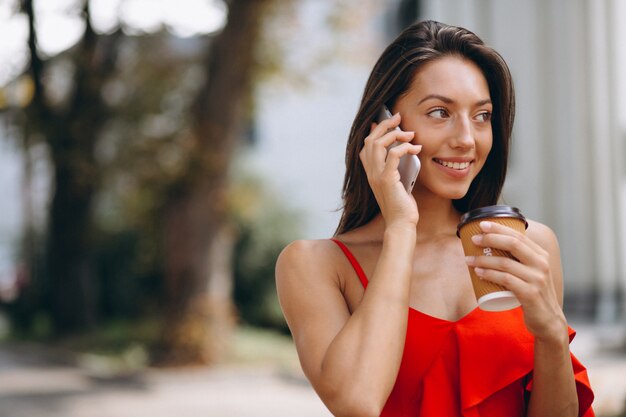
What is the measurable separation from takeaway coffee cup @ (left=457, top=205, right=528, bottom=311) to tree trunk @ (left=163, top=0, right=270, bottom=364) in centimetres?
917

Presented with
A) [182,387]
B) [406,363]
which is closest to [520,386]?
[406,363]

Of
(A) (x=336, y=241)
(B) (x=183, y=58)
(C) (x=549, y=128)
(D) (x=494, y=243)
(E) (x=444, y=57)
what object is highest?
(B) (x=183, y=58)

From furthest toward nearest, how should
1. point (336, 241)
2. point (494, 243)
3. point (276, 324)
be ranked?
1. point (276, 324)
2. point (336, 241)
3. point (494, 243)

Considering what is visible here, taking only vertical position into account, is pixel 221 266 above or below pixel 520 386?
above

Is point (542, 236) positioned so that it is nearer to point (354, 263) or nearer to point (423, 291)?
point (423, 291)

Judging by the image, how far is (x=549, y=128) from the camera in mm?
11461

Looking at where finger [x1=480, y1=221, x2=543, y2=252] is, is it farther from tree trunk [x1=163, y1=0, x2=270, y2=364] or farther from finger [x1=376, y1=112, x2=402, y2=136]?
tree trunk [x1=163, y1=0, x2=270, y2=364]

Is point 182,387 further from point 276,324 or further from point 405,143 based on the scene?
point 405,143

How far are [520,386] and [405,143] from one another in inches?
27.6

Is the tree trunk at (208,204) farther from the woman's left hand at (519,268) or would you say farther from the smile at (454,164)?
the woman's left hand at (519,268)

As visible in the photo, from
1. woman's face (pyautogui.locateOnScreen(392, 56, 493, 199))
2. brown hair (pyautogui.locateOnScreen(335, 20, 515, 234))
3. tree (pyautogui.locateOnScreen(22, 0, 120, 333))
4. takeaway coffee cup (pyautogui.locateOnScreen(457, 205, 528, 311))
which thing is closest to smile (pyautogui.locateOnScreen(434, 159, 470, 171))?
woman's face (pyautogui.locateOnScreen(392, 56, 493, 199))

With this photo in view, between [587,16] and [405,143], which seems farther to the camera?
[587,16]

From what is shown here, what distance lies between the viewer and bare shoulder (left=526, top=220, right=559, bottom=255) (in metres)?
2.32

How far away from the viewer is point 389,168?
210 centimetres
